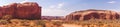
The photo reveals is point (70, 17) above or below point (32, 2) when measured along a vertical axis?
below

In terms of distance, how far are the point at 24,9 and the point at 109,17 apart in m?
28.5

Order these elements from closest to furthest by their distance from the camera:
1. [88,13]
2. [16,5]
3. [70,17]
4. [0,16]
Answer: [0,16] → [16,5] → [88,13] → [70,17]

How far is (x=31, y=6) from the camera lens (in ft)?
211

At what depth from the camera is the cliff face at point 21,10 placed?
63.7m

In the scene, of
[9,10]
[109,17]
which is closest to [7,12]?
[9,10]

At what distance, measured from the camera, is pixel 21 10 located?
64.5m

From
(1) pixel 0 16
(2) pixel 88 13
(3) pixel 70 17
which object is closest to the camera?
(1) pixel 0 16

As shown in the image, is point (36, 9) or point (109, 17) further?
point (109, 17)

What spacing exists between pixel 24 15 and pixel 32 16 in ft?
7.14

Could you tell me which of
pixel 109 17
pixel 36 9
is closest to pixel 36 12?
pixel 36 9

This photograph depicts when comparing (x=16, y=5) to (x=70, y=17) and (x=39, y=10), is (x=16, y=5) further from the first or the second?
(x=70, y=17)

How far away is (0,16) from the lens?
200ft

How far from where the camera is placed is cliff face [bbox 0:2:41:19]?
63688mm

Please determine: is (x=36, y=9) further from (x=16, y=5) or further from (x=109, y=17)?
(x=109, y=17)
